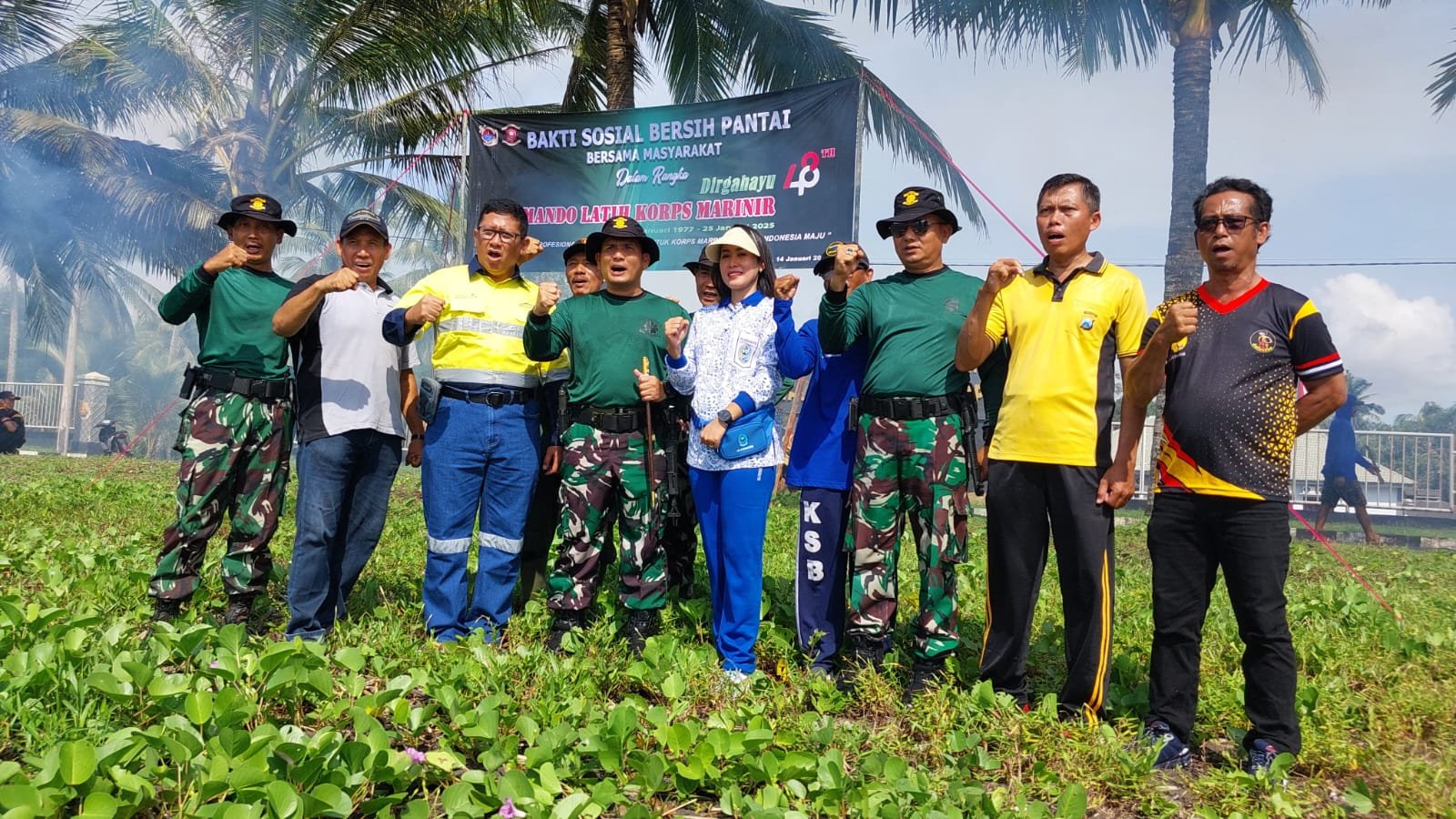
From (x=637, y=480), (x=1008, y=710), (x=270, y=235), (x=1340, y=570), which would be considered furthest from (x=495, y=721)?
(x=1340, y=570)

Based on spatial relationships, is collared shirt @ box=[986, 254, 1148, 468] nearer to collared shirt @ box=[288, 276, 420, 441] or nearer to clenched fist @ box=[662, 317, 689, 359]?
clenched fist @ box=[662, 317, 689, 359]

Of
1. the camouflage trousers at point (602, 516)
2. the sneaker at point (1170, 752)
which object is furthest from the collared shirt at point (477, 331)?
the sneaker at point (1170, 752)

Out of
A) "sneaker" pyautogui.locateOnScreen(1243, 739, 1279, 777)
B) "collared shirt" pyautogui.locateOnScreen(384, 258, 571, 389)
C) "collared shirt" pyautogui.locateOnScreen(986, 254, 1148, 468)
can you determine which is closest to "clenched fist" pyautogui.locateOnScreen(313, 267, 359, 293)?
"collared shirt" pyautogui.locateOnScreen(384, 258, 571, 389)

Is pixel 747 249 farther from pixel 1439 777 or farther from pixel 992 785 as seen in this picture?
pixel 1439 777

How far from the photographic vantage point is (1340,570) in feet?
26.4

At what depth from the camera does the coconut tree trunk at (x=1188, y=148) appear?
10.8 m

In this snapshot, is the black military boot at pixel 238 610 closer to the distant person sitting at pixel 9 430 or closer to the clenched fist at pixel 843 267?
the clenched fist at pixel 843 267

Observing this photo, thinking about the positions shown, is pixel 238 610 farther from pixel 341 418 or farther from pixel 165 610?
pixel 341 418

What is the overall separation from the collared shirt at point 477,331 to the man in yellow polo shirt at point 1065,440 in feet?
6.67

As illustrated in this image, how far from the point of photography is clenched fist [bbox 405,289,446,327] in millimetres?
3971

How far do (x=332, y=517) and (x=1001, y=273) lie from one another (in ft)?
9.93

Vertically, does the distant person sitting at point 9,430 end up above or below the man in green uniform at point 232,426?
below

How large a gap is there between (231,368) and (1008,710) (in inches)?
142

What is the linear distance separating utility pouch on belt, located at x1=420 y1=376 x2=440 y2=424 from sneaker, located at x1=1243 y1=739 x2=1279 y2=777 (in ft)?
11.6
